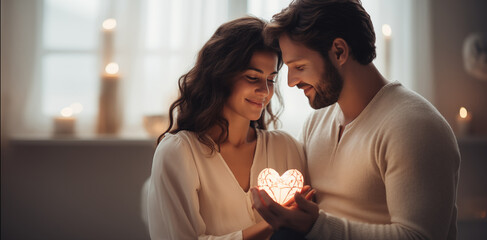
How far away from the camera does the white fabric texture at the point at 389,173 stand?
1.29 meters

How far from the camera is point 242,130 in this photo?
1768mm

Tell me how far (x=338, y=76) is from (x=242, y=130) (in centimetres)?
46

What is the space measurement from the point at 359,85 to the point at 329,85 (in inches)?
5.0

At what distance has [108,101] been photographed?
7.84 feet

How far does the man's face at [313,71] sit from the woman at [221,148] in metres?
→ 0.11

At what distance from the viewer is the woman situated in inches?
59.0

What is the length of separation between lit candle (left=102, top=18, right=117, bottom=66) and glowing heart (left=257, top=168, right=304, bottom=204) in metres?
1.49

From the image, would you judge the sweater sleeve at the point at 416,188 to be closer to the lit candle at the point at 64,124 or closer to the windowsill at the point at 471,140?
the windowsill at the point at 471,140

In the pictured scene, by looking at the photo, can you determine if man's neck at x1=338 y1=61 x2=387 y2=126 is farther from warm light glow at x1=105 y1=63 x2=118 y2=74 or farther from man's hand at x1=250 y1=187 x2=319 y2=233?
warm light glow at x1=105 y1=63 x2=118 y2=74

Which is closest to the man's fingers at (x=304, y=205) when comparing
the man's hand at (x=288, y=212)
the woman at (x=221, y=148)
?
the man's hand at (x=288, y=212)

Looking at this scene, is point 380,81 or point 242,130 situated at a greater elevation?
point 380,81

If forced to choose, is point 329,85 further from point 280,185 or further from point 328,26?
point 280,185

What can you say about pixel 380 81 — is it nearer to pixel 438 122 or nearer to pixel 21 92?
pixel 438 122

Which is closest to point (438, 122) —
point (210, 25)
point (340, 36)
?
point (340, 36)
